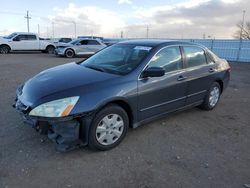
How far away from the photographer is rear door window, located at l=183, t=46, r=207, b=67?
16.1 ft

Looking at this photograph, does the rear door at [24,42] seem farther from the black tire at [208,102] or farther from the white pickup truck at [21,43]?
the black tire at [208,102]

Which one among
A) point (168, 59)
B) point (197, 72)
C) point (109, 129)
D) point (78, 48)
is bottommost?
point (109, 129)

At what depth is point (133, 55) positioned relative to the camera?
440 centimetres

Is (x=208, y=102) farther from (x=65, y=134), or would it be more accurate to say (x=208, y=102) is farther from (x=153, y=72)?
(x=65, y=134)

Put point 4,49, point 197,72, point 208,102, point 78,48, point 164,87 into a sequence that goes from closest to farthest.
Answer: point 164,87, point 197,72, point 208,102, point 78,48, point 4,49

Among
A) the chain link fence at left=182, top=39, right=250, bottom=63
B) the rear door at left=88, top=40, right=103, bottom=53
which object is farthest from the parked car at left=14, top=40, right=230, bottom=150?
the chain link fence at left=182, top=39, right=250, bottom=63

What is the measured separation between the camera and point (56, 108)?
10.6 feet

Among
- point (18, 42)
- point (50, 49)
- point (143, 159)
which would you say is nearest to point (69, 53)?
point (50, 49)

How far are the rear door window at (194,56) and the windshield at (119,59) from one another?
3.24ft

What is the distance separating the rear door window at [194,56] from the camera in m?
4.89

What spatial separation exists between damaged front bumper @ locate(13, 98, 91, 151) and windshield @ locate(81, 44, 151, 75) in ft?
3.63

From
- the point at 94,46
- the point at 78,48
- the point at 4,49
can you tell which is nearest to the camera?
the point at 78,48

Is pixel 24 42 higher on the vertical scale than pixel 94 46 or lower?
higher

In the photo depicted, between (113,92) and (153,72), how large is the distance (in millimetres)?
772
